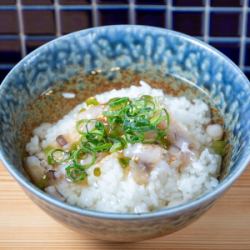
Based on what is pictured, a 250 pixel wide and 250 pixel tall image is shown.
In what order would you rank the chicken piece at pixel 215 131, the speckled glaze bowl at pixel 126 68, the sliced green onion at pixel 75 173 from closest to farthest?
the speckled glaze bowl at pixel 126 68 → the sliced green onion at pixel 75 173 → the chicken piece at pixel 215 131

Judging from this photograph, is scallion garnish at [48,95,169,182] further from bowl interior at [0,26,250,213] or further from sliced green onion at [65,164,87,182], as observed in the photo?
bowl interior at [0,26,250,213]

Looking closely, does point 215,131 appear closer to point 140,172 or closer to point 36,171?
point 140,172

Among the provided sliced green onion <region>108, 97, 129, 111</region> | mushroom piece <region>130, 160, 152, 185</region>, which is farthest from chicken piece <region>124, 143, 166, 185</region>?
sliced green onion <region>108, 97, 129, 111</region>

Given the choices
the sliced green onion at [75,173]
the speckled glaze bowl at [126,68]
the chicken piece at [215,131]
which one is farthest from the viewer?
the chicken piece at [215,131]

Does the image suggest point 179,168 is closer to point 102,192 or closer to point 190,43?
point 102,192

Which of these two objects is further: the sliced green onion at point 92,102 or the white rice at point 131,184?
the sliced green onion at point 92,102

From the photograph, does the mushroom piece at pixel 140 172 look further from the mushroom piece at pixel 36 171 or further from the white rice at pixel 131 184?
the mushroom piece at pixel 36 171

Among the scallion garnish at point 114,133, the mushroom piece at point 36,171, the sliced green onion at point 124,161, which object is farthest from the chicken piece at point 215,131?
the mushroom piece at point 36,171

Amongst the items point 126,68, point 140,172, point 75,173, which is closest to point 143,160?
point 140,172
